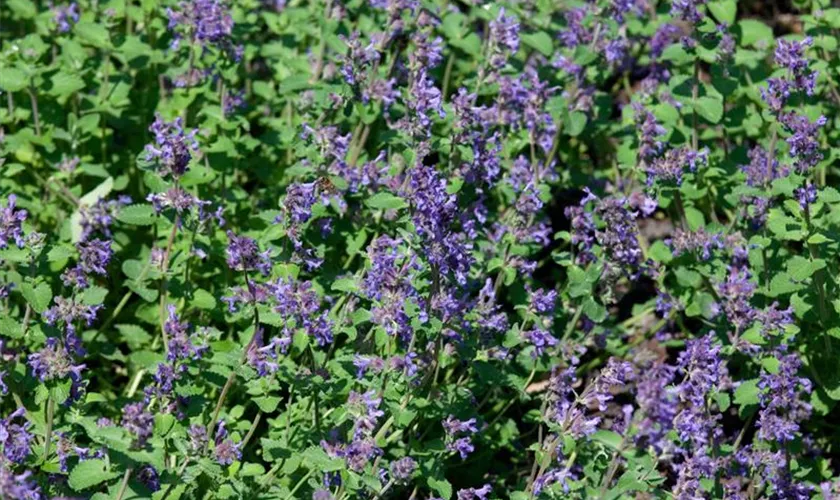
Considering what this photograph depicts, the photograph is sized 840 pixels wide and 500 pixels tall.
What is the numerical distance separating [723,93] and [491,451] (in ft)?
7.23

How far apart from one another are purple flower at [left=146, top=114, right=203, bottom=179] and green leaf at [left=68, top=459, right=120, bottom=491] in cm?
126

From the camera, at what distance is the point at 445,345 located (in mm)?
5605

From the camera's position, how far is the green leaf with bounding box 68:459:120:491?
16.0 feet

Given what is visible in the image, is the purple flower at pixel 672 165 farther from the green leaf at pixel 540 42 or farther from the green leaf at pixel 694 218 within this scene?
the green leaf at pixel 540 42

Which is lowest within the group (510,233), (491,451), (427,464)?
(491,451)

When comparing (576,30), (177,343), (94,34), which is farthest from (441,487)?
(94,34)

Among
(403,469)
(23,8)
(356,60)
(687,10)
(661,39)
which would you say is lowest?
(403,469)

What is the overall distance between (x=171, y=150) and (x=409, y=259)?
113 centimetres

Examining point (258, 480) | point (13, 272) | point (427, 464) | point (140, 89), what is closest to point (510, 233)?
point (427, 464)

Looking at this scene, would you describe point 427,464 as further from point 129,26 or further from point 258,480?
point 129,26

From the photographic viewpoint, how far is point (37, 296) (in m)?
5.44

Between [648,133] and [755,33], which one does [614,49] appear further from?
[755,33]

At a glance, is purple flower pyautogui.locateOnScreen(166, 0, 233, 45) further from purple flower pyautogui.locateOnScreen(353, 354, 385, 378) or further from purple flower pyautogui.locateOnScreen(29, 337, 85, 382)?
purple flower pyautogui.locateOnScreen(353, 354, 385, 378)

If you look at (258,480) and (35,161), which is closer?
(258,480)
